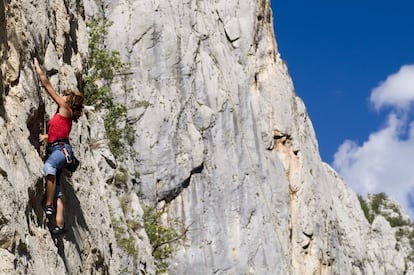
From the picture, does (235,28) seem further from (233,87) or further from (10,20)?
(10,20)

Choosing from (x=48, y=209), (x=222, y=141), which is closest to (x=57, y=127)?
(x=48, y=209)

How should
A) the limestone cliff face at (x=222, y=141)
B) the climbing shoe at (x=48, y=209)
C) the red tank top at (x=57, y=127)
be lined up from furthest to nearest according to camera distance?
the limestone cliff face at (x=222, y=141) → the red tank top at (x=57, y=127) → the climbing shoe at (x=48, y=209)

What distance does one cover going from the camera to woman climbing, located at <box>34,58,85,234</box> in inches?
336

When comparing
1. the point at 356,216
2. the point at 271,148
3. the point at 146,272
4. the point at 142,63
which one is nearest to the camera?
the point at 146,272

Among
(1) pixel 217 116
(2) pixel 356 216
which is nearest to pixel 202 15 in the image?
(1) pixel 217 116

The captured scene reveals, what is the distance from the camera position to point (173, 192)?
44.5m

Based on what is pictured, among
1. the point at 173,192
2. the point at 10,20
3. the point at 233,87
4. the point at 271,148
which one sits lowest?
the point at 10,20

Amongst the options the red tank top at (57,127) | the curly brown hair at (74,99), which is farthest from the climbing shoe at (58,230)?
the curly brown hair at (74,99)

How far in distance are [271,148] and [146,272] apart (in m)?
30.9

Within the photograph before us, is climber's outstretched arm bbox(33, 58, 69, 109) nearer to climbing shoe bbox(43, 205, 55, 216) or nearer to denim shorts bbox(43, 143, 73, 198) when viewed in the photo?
denim shorts bbox(43, 143, 73, 198)

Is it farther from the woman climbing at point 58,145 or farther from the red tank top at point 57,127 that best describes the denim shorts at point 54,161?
the red tank top at point 57,127

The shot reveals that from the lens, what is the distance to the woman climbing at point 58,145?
8547mm

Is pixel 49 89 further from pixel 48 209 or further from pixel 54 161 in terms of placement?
pixel 48 209

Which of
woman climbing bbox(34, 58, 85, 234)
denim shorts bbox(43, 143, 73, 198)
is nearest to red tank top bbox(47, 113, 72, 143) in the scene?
woman climbing bbox(34, 58, 85, 234)
